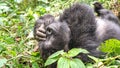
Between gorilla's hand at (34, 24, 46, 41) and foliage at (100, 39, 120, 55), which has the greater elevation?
gorilla's hand at (34, 24, 46, 41)

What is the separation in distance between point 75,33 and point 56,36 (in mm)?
182

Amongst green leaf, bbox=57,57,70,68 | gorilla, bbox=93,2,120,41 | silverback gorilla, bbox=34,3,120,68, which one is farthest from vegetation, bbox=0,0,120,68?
gorilla, bbox=93,2,120,41

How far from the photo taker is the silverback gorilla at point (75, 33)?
1.74 m

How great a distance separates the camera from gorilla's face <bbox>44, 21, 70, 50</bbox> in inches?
68.1

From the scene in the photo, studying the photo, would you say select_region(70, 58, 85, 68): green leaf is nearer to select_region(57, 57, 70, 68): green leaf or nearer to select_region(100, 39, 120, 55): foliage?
select_region(57, 57, 70, 68): green leaf

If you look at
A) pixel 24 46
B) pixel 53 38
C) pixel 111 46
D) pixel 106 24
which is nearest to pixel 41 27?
pixel 53 38

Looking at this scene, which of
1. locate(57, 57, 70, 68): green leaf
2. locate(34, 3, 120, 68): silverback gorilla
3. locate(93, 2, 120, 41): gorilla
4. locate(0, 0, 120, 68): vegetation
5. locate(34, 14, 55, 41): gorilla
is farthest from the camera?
locate(93, 2, 120, 41): gorilla

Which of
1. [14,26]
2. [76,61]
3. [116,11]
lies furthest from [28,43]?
[116,11]

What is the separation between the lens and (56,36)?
1.74 metres

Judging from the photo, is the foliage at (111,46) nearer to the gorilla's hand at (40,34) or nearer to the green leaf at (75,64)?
the green leaf at (75,64)

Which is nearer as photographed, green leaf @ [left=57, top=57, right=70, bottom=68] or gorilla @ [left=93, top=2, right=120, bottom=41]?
green leaf @ [left=57, top=57, right=70, bottom=68]

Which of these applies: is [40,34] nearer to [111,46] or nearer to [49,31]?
[49,31]

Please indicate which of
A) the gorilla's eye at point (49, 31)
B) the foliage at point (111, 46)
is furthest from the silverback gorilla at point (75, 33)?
the foliage at point (111, 46)

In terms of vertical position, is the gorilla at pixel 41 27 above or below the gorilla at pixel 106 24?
above
